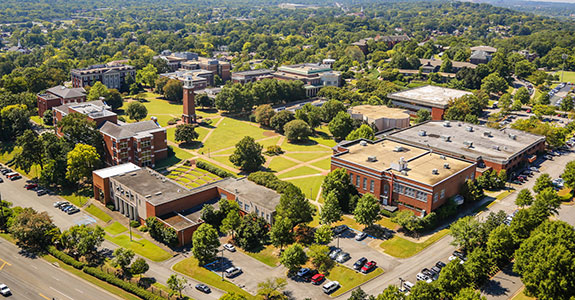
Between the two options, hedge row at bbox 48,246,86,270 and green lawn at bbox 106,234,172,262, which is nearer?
hedge row at bbox 48,246,86,270

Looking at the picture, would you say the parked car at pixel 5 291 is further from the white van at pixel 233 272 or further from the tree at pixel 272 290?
the tree at pixel 272 290

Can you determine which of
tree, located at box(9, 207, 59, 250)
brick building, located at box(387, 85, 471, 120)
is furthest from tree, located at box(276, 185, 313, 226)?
brick building, located at box(387, 85, 471, 120)

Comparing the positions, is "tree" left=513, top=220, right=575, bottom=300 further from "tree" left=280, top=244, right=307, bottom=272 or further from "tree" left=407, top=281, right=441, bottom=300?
"tree" left=280, top=244, right=307, bottom=272

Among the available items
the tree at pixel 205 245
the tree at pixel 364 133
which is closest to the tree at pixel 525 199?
the tree at pixel 364 133

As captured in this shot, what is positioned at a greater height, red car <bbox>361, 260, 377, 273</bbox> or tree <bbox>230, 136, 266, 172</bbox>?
Result: tree <bbox>230, 136, 266, 172</bbox>

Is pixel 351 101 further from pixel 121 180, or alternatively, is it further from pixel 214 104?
pixel 121 180

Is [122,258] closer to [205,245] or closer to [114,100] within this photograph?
[205,245]

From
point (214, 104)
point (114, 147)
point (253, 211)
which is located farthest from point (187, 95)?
point (253, 211)
